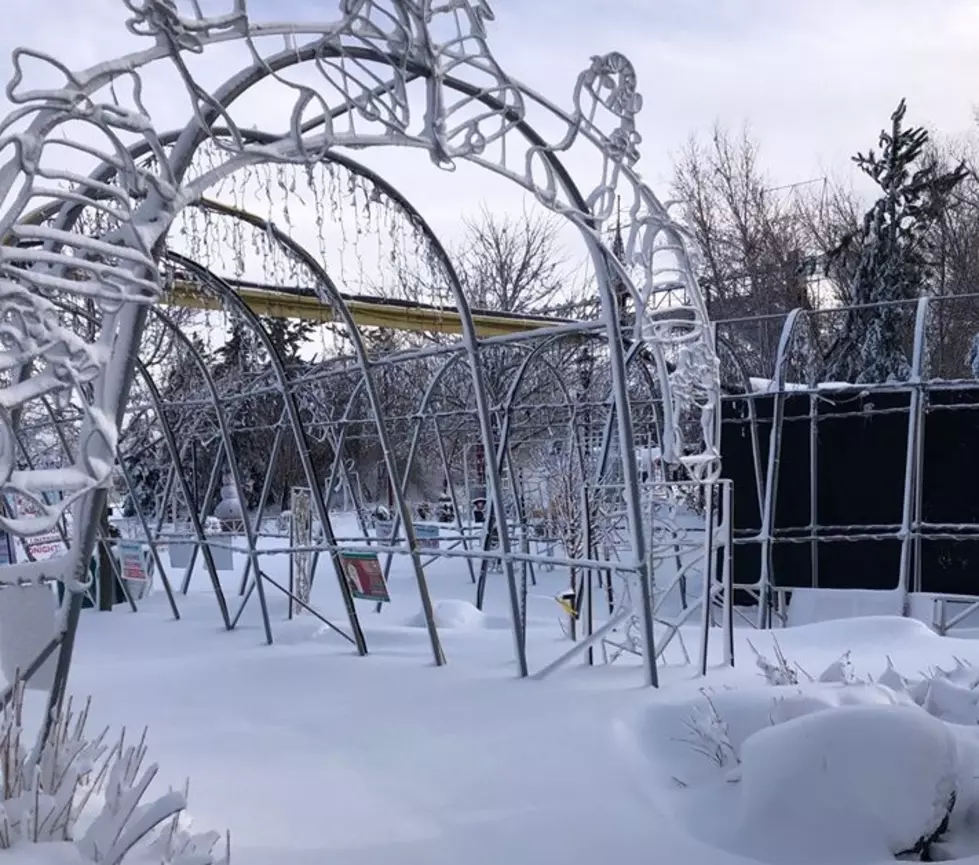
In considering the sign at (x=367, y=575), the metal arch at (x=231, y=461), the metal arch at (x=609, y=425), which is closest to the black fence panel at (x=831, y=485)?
the metal arch at (x=609, y=425)

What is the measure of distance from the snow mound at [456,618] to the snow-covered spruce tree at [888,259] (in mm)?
9521

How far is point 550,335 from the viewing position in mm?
6684

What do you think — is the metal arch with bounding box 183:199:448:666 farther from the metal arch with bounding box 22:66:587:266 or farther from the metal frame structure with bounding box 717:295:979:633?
the metal frame structure with bounding box 717:295:979:633

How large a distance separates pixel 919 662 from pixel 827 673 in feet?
4.70

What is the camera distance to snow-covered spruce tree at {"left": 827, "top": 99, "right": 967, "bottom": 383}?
56.3ft

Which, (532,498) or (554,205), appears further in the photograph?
(532,498)

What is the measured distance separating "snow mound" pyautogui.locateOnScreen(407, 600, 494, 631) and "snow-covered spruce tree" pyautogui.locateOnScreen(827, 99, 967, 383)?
9521 mm

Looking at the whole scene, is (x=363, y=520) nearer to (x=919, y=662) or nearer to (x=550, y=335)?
(x=550, y=335)

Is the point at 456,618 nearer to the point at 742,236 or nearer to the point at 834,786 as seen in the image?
the point at 834,786

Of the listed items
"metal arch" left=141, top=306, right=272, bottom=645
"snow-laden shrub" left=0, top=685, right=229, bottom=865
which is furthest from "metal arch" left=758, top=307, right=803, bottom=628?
"snow-laden shrub" left=0, top=685, right=229, bottom=865

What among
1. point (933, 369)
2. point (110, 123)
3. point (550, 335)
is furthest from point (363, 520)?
point (933, 369)

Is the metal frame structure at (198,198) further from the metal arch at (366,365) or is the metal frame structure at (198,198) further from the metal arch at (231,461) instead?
the metal arch at (231,461)

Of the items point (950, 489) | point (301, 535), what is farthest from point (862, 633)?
point (301, 535)

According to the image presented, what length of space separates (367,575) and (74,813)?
13.2 feet
